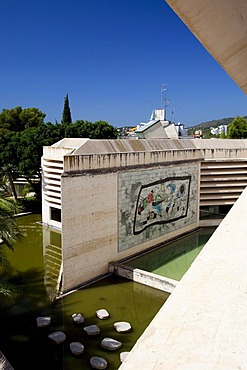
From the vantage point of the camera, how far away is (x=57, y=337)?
7.64 meters

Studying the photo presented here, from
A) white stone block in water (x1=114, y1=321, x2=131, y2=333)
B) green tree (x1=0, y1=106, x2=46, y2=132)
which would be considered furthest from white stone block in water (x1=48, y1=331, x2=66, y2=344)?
green tree (x1=0, y1=106, x2=46, y2=132)

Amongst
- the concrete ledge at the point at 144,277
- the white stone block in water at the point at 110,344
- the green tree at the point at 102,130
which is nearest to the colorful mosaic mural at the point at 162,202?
the concrete ledge at the point at 144,277

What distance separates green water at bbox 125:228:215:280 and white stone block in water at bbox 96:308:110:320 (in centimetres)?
327

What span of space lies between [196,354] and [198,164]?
15336mm

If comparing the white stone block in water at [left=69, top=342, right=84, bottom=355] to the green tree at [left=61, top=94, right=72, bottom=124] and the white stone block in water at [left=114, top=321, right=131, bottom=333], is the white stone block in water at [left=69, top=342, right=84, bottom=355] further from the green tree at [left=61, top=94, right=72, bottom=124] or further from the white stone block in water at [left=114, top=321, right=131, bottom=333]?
the green tree at [left=61, top=94, right=72, bottom=124]

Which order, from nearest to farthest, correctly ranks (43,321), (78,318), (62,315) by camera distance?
(43,321) < (78,318) < (62,315)

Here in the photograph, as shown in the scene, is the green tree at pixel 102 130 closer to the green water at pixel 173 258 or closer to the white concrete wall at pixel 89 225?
the green water at pixel 173 258

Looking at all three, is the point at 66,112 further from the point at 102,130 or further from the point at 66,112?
the point at 102,130

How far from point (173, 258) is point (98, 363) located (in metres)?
6.76

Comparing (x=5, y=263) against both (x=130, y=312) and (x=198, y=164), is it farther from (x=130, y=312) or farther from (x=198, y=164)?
(x=198, y=164)

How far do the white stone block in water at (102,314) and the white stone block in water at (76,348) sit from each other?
4.13ft

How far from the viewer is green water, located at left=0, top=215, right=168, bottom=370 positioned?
23.5ft

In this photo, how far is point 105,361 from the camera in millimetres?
6863

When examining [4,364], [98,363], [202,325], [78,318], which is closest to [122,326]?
[78,318]
